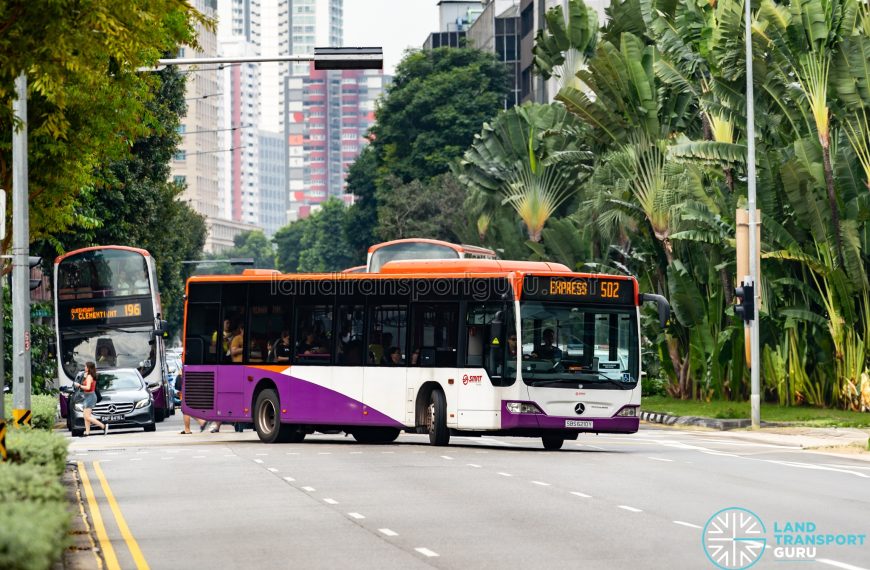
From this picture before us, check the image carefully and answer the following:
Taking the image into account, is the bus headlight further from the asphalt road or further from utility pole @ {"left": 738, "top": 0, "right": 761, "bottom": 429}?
utility pole @ {"left": 738, "top": 0, "right": 761, "bottom": 429}

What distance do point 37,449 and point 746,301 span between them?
22.1 meters

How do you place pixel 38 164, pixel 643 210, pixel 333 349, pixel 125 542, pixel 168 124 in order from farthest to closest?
1. pixel 168 124
2. pixel 643 210
3. pixel 333 349
4. pixel 38 164
5. pixel 125 542

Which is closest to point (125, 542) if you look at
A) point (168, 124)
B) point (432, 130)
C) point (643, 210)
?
point (643, 210)

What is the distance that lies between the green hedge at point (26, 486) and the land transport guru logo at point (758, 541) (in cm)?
483

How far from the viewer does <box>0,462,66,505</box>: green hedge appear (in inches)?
397

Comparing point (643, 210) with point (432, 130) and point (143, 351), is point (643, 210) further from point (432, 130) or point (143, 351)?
point (432, 130)

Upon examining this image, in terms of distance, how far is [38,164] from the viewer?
24.2 m

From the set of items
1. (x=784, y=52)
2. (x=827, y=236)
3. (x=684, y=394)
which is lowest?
(x=684, y=394)

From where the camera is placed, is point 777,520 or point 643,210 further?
point 643,210

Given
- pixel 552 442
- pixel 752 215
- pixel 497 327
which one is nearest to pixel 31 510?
pixel 497 327

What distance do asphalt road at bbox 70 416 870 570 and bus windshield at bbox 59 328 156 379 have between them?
16.8 m

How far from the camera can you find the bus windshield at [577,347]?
24.1m

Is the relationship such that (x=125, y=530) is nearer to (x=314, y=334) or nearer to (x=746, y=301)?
(x=314, y=334)

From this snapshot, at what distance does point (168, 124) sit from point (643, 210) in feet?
49.8
